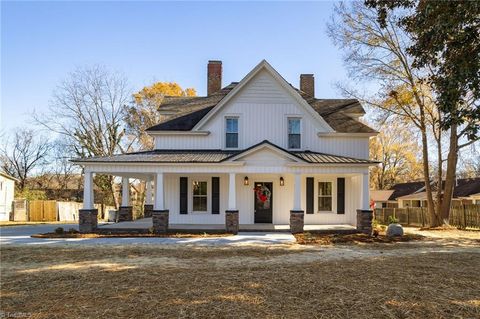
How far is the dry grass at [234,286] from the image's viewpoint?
19.5 feet

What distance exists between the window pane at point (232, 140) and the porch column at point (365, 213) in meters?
6.10

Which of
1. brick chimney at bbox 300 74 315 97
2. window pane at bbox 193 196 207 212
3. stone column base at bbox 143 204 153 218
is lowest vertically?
stone column base at bbox 143 204 153 218

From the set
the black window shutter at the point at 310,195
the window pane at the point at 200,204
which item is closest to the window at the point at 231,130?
the window pane at the point at 200,204

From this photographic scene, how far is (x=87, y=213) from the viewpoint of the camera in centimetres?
1717

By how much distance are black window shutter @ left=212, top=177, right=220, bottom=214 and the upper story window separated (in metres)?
3.94

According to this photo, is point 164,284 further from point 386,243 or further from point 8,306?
point 386,243

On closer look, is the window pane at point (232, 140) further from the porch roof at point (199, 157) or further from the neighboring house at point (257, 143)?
the porch roof at point (199, 157)

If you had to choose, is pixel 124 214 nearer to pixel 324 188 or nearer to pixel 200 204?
pixel 200 204

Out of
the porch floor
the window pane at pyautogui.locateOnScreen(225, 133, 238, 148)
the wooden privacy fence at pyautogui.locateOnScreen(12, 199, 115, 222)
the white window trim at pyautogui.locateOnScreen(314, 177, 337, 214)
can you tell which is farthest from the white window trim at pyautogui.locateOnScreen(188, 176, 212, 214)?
the wooden privacy fence at pyautogui.locateOnScreen(12, 199, 115, 222)

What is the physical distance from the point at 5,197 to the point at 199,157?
21039 millimetres

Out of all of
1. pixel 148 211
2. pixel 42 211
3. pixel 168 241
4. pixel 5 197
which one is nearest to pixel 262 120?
pixel 168 241

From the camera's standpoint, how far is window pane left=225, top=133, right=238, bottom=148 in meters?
20.1

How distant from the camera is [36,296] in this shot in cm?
673

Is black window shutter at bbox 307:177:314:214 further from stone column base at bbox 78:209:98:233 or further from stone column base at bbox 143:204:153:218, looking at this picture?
stone column base at bbox 143:204:153:218
